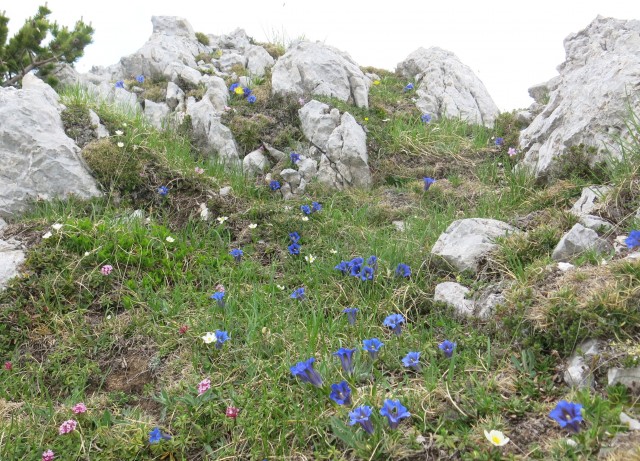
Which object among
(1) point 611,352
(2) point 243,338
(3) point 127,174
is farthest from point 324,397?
(3) point 127,174

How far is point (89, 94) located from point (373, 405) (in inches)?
255

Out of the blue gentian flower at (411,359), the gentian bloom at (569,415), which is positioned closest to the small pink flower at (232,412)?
the blue gentian flower at (411,359)

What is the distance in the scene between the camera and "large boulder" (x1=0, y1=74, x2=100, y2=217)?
569 cm

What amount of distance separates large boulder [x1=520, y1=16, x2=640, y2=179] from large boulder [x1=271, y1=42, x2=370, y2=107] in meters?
2.76

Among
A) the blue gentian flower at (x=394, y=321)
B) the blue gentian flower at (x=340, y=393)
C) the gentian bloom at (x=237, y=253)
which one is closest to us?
the blue gentian flower at (x=340, y=393)

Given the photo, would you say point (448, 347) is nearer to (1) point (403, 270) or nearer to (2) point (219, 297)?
(1) point (403, 270)

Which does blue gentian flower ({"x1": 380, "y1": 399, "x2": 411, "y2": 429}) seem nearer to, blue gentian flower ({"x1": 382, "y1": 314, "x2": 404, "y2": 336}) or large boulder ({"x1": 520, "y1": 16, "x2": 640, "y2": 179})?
blue gentian flower ({"x1": 382, "y1": 314, "x2": 404, "y2": 336})

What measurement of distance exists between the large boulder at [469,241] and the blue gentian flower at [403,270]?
322 millimetres

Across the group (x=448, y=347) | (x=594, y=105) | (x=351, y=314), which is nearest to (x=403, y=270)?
(x=351, y=314)

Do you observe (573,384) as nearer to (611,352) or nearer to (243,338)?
(611,352)

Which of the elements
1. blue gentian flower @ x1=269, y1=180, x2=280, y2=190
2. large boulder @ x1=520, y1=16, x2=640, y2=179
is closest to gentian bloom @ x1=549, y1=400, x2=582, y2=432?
large boulder @ x1=520, y1=16, x2=640, y2=179

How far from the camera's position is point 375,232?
536 centimetres

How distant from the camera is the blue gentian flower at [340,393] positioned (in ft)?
9.49

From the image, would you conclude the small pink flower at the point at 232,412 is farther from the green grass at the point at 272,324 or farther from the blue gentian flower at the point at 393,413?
the blue gentian flower at the point at 393,413
